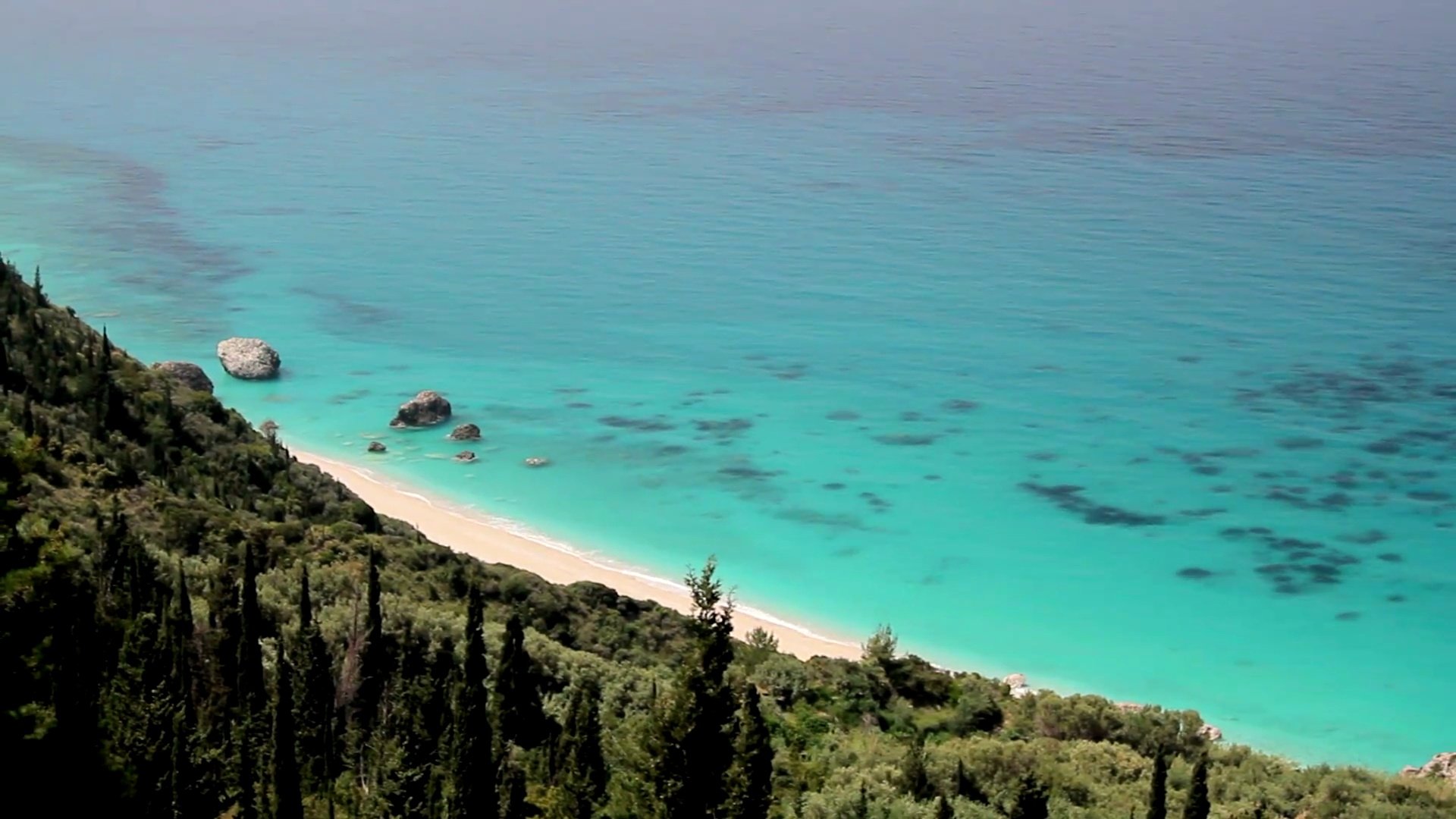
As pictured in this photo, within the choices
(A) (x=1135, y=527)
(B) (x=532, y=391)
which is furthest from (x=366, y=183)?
(A) (x=1135, y=527)

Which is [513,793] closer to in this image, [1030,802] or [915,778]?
[915,778]

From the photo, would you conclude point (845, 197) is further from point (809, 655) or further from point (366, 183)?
point (809, 655)

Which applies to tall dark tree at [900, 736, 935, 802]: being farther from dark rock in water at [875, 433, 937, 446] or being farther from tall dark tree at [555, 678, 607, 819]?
dark rock in water at [875, 433, 937, 446]

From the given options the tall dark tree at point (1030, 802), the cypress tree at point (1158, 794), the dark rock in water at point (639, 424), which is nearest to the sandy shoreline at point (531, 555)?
the dark rock in water at point (639, 424)

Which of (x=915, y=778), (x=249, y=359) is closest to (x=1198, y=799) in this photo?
(x=915, y=778)

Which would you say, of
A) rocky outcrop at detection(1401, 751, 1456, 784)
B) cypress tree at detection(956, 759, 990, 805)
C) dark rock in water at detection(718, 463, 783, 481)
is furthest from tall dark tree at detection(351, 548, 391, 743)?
dark rock in water at detection(718, 463, 783, 481)

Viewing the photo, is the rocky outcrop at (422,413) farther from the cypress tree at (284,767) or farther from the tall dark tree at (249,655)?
the cypress tree at (284,767)
